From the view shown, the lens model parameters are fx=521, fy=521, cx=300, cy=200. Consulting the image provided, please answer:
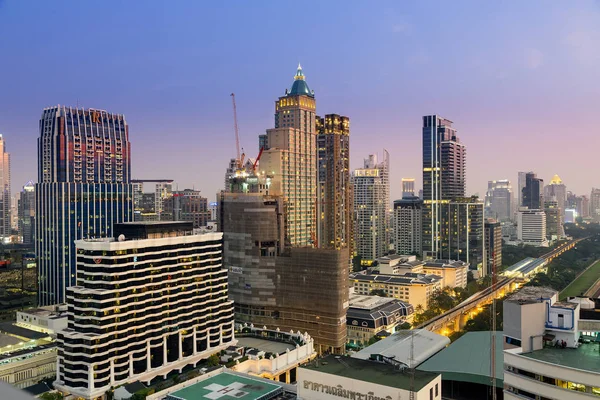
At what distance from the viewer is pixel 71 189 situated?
16.6 m

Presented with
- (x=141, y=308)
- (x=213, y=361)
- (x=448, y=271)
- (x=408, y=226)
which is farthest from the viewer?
(x=408, y=226)

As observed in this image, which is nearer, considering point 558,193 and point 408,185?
point 558,193

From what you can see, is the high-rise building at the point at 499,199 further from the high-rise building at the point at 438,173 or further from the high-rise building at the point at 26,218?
the high-rise building at the point at 26,218

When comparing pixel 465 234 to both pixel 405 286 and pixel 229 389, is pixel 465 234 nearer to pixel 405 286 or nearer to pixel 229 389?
pixel 405 286

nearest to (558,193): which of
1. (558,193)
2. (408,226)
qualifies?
(558,193)

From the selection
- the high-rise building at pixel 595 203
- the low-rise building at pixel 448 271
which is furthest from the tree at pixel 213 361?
the high-rise building at pixel 595 203

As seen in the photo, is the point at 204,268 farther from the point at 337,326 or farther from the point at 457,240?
the point at 457,240

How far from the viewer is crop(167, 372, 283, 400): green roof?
273 inches

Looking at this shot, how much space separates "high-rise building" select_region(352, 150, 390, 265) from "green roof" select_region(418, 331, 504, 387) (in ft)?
52.0

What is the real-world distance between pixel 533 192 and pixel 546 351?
77.9 ft

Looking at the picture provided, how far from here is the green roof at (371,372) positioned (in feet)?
19.5

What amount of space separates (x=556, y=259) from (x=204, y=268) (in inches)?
756

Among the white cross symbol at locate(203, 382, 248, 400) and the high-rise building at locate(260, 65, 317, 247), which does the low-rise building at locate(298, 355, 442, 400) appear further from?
the high-rise building at locate(260, 65, 317, 247)

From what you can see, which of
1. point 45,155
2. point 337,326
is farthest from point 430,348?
point 45,155
